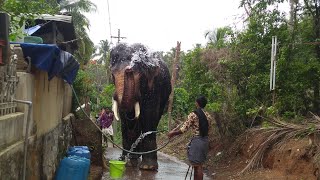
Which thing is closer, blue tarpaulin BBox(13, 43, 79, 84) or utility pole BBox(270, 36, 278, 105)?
blue tarpaulin BBox(13, 43, 79, 84)

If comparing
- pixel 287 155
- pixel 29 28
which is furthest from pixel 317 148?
pixel 29 28

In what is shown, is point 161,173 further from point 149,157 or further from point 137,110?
point 137,110

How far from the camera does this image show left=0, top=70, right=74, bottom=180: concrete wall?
15.6 feet

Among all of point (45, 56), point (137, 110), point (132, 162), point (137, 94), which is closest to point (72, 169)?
point (45, 56)

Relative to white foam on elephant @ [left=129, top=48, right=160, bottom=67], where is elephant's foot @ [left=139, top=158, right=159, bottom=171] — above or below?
below

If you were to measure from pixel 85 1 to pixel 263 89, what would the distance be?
1741 cm

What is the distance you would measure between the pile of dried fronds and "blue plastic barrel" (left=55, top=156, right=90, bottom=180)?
365 centimetres

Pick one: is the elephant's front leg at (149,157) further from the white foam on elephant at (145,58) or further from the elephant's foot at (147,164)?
the white foam on elephant at (145,58)

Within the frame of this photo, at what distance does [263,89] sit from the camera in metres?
11.2

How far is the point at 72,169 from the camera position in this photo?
7.12 metres

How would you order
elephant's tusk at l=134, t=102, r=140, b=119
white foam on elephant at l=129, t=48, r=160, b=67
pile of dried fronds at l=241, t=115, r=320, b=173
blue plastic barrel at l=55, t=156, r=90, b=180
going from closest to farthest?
blue plastic barrel at l=55, t=156, r=90, b=180 < pile of dried fronds at l=241, t=115, r=320, b=173 < elephant's tusk at l=134, t=102, r=140, b=119 < white foam on elephant at l=129, t=48, r=160, b=67

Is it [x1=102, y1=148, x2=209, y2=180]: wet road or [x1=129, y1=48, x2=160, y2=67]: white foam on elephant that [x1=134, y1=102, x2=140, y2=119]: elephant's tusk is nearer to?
[x1=129, y1=48, x2=160, y2=67]: white foam on elephant

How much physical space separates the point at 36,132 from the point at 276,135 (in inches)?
203

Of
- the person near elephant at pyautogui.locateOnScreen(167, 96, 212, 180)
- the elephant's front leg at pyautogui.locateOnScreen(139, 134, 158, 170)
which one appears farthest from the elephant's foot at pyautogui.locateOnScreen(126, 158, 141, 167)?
the person near elephant at pyautogui.locateOnScreen(167, 96, 212, 180)
